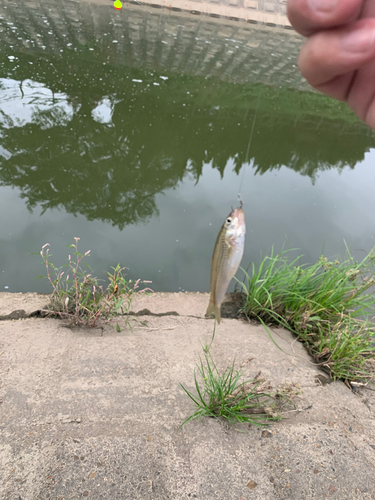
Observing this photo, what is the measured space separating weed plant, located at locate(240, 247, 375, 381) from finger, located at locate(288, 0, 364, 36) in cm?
225

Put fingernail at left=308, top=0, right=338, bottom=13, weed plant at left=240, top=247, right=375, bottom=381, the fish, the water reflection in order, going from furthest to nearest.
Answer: the water reflection, weed plant at left=240, top=247, right=375, bottom=381, the fish, fingernail at left=308, top=0, right=338, bottom=13

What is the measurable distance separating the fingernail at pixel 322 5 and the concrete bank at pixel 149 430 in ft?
6.42

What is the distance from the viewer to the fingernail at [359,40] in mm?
767

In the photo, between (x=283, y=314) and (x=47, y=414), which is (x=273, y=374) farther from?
(x=47, y=414)

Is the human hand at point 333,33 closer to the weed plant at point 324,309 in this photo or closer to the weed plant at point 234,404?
the weed plant at point 234,404

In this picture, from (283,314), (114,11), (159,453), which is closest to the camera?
(159,453)

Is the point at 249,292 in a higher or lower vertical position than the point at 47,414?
higher

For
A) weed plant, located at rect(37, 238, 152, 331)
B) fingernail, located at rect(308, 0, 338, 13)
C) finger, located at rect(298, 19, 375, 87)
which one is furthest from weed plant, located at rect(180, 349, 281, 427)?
fingernail, located at rect(308, 0, 338, 13)

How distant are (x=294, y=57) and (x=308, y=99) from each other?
510cm

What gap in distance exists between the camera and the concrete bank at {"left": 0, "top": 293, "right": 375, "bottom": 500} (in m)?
1.57

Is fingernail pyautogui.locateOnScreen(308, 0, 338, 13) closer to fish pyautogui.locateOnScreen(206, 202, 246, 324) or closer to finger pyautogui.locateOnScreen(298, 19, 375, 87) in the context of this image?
finger pyautogui.locateOnScreen(298, 19, 375, 87)

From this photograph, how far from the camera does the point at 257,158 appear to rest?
21.3 feet

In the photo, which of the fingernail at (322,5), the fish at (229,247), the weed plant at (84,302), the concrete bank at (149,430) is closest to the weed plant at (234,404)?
the concrete bank at (149,430)

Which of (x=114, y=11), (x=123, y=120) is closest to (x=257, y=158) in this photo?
(x=123, y=120)
